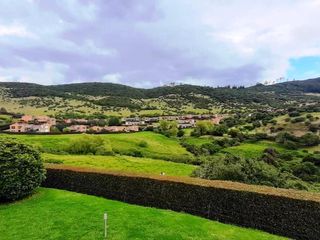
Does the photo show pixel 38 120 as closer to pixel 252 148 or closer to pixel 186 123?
pixel 186 123

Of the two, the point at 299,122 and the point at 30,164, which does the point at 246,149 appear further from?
the point at 30,164

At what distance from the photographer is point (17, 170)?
1914 cm

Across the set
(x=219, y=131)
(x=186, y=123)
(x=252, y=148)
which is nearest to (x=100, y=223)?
(x=252, y=148)

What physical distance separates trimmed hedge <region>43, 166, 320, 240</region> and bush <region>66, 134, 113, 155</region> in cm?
4263

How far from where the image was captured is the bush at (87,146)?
6366 cm

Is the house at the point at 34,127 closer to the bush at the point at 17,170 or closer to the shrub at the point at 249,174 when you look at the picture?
the bush at the point at 17,170

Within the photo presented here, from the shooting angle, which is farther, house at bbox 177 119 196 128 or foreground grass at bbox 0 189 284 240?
house at bbox 177 119 196 128

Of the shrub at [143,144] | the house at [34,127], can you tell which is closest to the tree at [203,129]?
the shrub at [143,144]

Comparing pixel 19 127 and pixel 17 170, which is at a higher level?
pixel 17 170

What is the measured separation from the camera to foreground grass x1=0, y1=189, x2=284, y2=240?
1365cm

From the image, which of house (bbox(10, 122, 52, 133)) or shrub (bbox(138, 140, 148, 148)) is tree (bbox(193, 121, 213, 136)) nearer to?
shrub (bbox(138, 140, 148, 148))

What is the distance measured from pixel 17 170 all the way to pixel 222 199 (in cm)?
1024

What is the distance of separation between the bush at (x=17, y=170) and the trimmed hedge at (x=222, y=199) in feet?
8.92

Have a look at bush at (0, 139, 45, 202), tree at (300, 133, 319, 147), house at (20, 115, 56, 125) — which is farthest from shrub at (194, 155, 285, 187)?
house at (20, 115, 56, 125)
